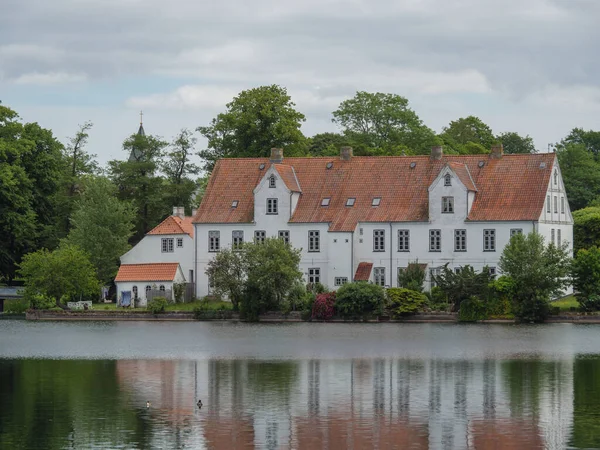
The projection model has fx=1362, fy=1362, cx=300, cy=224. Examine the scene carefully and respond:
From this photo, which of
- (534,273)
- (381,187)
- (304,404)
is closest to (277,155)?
(381,187)

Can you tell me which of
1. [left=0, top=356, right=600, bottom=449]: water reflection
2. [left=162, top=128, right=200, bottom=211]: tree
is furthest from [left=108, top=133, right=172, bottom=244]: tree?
[left=0, top=356, right=600, bottom=449]: water reflection

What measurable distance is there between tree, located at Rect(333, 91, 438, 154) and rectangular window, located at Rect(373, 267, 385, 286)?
22.5 metres

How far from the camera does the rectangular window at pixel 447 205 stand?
69.0 metres

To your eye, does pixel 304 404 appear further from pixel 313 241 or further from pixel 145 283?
pixel 145 283

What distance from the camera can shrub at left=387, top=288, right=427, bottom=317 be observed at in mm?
63000

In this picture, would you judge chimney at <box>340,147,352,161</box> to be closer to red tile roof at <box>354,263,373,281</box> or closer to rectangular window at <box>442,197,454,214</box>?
red tile roof at <box>354,263,373,281</box>

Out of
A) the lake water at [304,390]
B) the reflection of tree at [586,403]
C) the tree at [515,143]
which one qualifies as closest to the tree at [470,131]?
the tree at [515,143]

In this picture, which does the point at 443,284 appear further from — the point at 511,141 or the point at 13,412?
the point at 511,141

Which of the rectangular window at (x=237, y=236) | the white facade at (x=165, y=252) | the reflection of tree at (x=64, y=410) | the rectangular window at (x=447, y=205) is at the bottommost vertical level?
the reflection of tree at (x=64, y=410)

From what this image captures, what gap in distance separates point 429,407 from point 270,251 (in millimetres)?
34052

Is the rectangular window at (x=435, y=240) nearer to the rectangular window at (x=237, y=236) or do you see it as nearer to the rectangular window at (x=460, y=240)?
the rectangular window at (x=460, y=240)

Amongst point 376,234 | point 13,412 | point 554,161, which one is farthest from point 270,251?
point 13,412

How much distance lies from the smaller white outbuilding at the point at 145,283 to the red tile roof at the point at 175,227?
7.87 feet

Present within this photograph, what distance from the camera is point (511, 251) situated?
2436 inches
